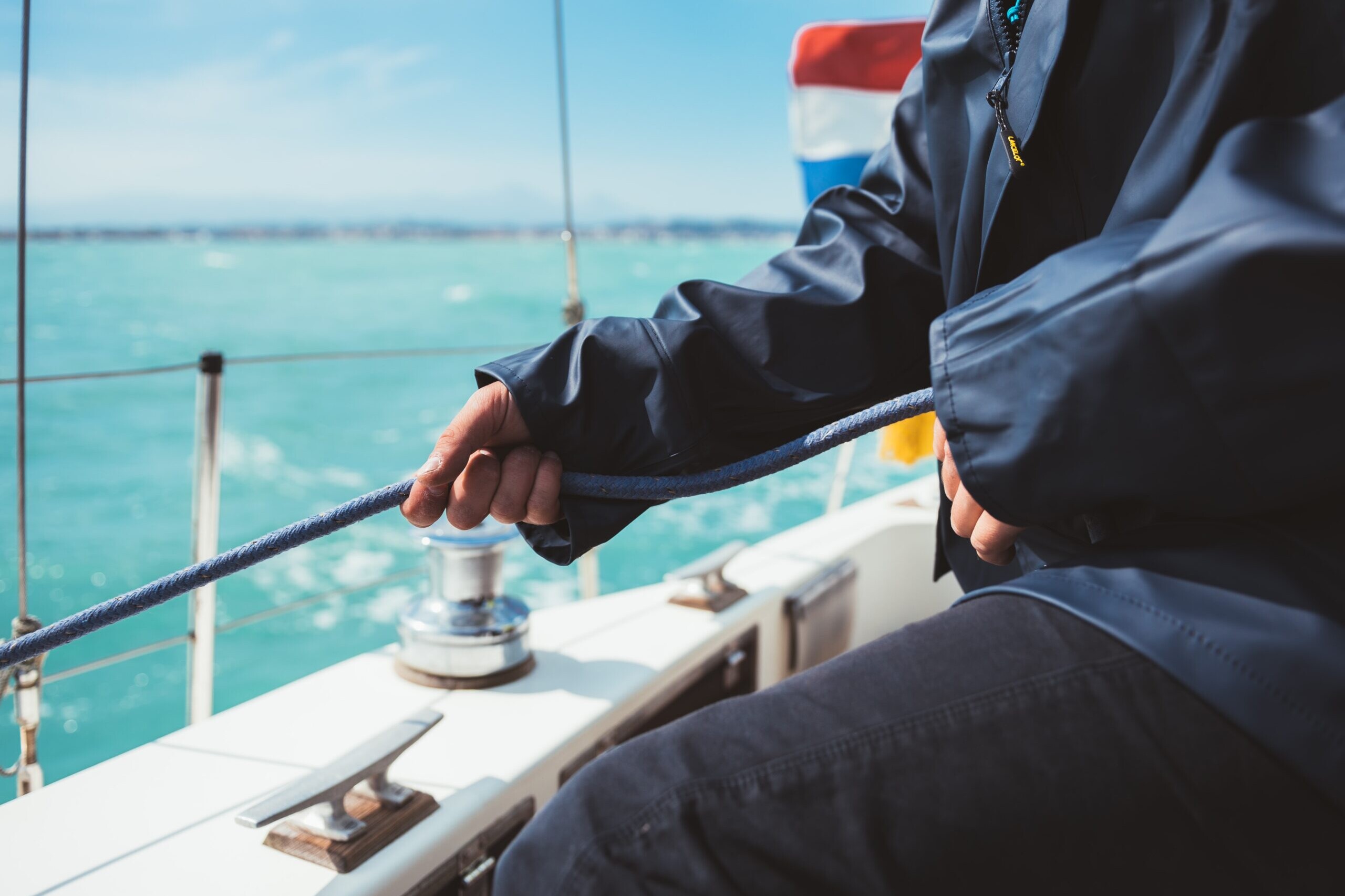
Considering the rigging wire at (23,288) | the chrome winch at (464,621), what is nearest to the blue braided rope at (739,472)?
the chrome winch at (464,621)

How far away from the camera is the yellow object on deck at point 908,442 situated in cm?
238

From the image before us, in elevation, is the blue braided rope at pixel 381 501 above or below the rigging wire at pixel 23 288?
below

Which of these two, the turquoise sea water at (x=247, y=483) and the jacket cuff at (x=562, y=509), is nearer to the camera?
the jacket cuff at (x=562, y=509)

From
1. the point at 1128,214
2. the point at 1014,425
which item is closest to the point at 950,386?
the point at 1014,425

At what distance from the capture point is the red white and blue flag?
10.0 ft

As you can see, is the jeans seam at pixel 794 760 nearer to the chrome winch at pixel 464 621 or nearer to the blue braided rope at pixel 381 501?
the blue braided rope at pixel 381 501

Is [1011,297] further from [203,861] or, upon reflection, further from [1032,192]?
[203,861]

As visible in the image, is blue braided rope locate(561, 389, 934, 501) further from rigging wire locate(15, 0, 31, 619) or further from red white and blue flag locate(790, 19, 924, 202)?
red white and blue flag locate(790, 19, 924, 202)

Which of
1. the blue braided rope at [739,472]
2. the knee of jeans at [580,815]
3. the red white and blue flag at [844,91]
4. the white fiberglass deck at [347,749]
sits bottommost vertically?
the white fiberglass deck at [347,749]

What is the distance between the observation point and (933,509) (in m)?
2.14

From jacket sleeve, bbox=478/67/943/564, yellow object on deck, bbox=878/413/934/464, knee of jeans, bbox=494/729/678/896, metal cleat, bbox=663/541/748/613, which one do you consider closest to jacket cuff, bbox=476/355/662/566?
jacket sleeve, bbox=478/67/943/564

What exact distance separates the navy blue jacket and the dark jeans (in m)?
0.03

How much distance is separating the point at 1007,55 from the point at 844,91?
8.50 feet

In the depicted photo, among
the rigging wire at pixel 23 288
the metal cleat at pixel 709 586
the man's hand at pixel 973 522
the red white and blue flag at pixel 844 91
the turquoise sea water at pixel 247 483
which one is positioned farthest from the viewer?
the turquoise sea water at pixel 247 483
